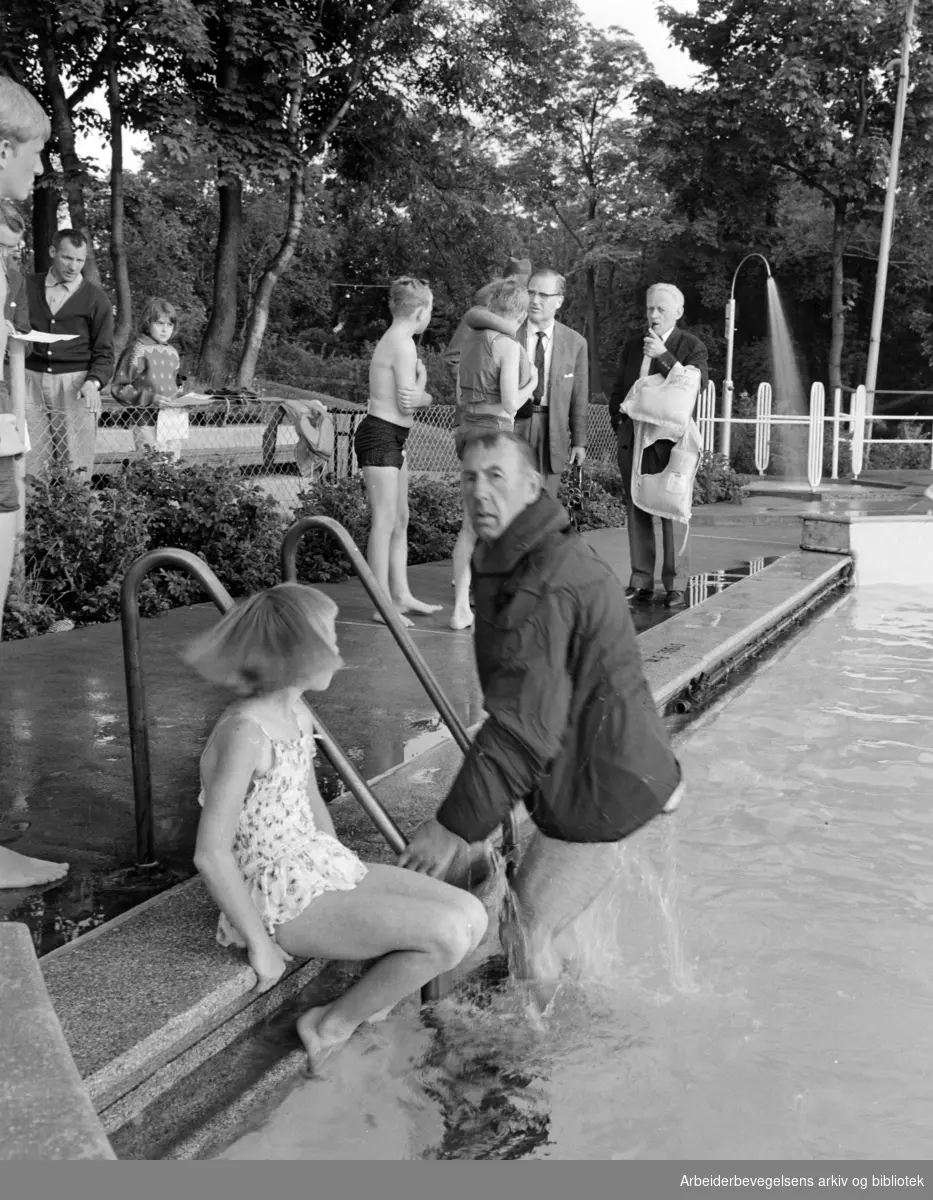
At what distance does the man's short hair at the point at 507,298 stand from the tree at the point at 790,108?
29.3 m

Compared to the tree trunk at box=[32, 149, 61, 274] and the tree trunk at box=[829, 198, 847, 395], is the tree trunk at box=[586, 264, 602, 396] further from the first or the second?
the tree trunk at box=[32, 149, 61, 274]

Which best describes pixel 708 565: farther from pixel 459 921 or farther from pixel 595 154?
pixel 595 154

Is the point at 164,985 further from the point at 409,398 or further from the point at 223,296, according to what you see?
the point at 223,296

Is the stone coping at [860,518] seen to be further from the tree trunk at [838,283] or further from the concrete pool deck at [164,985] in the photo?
the tree trunk at [838,283]

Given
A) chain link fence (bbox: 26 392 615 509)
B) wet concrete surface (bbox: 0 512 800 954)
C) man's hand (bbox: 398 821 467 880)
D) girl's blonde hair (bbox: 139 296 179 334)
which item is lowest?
wet concrete surface (bbox: 0 512 800 954)

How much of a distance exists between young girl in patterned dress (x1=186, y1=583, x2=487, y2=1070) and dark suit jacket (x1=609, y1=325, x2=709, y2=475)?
18.8 ft

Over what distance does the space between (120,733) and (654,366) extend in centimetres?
467

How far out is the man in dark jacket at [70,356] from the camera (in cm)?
836

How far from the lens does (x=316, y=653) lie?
2.97m

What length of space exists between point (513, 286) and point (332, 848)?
4289mm

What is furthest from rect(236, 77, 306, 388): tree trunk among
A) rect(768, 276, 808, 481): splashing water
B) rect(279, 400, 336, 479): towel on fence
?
rect(768, 276, 808, 481): splashing water

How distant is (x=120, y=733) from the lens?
5.07 m

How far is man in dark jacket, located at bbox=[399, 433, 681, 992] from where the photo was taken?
2.93 meters

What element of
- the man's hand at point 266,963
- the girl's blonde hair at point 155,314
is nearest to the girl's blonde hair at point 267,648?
the man's hand at point 266,963
